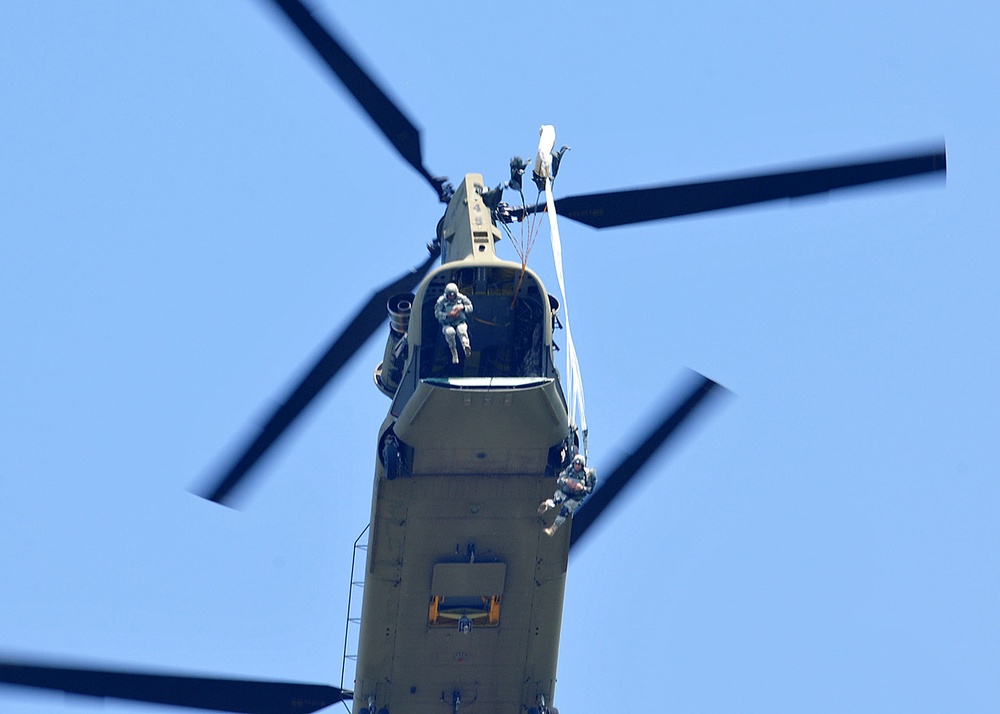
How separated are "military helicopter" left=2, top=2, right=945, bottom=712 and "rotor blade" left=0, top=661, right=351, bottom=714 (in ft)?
0.10

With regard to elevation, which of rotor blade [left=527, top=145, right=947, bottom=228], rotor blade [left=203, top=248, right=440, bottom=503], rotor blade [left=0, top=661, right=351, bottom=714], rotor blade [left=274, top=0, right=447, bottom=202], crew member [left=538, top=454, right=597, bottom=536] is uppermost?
rotor blade [left=274, top=0, right=447, bottom=202]

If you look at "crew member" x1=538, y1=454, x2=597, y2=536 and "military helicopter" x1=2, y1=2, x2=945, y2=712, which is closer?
"crew member" x1=538, y1=454, x2=597, y2=536

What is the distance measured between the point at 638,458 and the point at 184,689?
36.6ft

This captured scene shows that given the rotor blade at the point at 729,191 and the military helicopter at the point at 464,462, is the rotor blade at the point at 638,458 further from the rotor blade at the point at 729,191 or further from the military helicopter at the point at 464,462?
the rotor blade at the point at 729,191

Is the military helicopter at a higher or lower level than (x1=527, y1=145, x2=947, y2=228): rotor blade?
lower

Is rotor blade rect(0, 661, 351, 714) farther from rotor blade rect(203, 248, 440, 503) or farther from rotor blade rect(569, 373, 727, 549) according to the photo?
rotor blade rect(569, 373, 727, 549)

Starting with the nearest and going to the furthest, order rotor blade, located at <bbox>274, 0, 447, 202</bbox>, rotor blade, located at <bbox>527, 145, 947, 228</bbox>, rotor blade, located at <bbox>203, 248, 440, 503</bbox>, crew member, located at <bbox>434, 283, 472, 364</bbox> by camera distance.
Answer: rotor blade, located at <bbox>274, 0, 447, 202</bbox> → crew member, located at <bbox>434, 283, 472, 364</bbox> → rotor blade, located at <bbox>527, 145, 947, 228</bbox> → rotor blade, located at <bbox>203, 248, 440, 503</bbox>

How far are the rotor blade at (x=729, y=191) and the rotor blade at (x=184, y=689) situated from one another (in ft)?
39.0

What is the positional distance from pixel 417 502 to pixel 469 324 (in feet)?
12.9

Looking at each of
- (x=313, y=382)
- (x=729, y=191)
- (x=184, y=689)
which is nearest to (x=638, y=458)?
(x=729, y=191)

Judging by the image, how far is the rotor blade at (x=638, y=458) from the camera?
4338 centimetres

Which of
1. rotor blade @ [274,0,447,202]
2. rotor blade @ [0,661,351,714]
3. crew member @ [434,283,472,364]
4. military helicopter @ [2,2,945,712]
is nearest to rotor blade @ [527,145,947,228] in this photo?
military helicopter @ [2,2,945,712]

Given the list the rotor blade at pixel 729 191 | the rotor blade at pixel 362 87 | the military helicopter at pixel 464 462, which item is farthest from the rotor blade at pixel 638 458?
the rotor blade at pixel 362 87

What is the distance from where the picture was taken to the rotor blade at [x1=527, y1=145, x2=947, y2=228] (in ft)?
131
